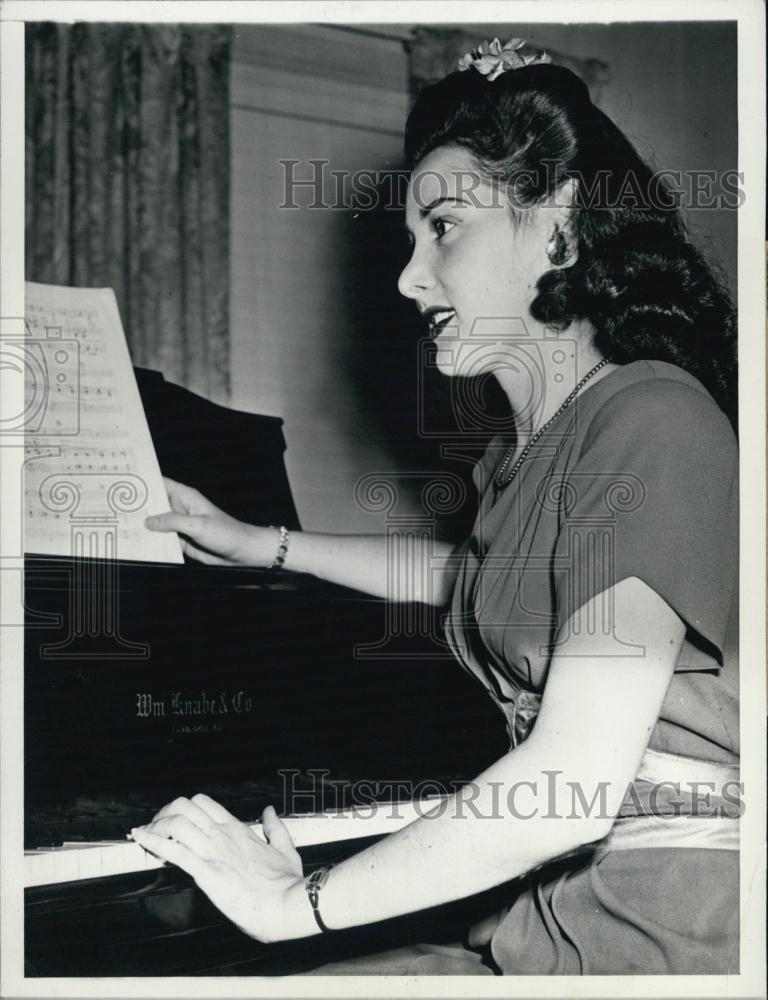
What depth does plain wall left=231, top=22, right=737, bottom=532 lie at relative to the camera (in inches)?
62.9

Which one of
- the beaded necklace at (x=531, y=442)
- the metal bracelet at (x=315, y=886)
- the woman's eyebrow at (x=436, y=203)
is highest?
the woman's eyebrow at (x=436, y=203)

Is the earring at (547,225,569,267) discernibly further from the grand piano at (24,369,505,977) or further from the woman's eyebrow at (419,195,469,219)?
the grand piano at (24,369,505,977)

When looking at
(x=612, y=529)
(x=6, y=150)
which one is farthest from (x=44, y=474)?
(x=612, y=529)

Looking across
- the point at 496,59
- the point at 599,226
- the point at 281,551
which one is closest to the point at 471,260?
the point at 599,226

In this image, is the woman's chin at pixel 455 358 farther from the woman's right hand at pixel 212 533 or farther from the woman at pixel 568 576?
the woman's right hand at pixel 212 533

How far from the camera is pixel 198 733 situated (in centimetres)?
119

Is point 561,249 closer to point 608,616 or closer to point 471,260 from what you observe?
point 471,260

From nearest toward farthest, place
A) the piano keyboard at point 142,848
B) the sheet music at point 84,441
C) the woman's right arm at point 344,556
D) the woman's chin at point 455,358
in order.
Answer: the piano keyboard at point 142,848 < the sheet music at point 84,441 < the woman's chin at point 455,358 < the woman's right arm at point 344,556

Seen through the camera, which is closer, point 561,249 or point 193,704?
point 193,704

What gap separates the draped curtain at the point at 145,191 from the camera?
6.63 ft

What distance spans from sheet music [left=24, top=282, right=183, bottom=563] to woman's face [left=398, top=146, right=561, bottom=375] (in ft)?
1.47

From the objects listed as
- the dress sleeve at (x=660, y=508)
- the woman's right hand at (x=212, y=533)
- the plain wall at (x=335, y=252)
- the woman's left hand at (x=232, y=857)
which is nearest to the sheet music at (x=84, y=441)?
the woman's right hand at (x=212, y=533)

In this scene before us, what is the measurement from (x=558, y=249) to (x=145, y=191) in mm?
1206

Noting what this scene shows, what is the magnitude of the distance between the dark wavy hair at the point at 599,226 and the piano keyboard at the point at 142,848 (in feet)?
2.22
